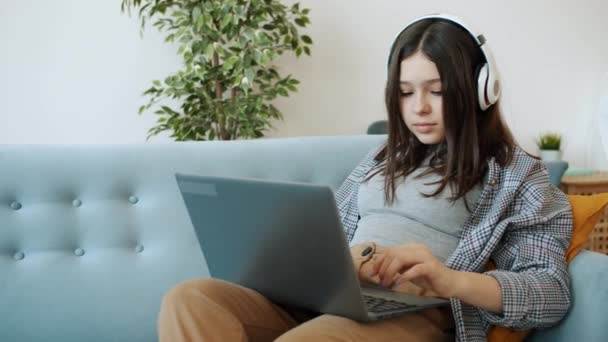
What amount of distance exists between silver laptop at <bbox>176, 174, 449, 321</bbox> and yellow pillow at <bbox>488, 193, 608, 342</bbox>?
4.5 inches

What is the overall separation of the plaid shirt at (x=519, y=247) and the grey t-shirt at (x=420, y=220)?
3 centimetres

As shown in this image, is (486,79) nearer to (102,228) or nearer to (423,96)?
(423,96)

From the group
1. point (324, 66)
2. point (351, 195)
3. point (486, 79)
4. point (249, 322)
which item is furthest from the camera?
point (324, 66)

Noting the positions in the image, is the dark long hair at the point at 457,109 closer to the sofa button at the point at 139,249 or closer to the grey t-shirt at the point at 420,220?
the grey t-shirt at the point at 420,220

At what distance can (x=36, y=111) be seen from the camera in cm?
257

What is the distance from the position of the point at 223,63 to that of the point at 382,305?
5.32ft

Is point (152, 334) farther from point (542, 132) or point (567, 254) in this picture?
point (542, 132)

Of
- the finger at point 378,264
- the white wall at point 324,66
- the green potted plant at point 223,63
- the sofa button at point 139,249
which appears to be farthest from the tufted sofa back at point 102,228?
the white wall at point 324,66

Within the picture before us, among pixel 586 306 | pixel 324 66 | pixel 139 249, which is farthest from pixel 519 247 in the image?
pixel 324 66

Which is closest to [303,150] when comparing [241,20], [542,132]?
[241,20]

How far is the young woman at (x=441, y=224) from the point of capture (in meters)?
0.95

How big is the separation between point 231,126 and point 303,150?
42.9 inches

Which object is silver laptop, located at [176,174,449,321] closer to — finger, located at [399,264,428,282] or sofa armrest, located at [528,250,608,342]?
finger, located at [399,264,428,282]

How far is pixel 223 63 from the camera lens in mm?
2396
